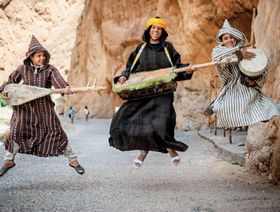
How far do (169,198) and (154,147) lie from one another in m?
0.74

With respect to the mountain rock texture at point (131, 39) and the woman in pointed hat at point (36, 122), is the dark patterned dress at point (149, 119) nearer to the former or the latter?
the woman in pointed hat at point (36, 122)

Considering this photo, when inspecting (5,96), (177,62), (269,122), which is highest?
(177,62)

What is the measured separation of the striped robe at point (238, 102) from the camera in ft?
13.9

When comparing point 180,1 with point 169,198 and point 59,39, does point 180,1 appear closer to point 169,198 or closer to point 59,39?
point 169,198

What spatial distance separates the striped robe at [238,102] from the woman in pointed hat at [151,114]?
1.34 ft

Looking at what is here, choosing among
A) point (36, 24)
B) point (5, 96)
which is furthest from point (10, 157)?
point (36, 24)

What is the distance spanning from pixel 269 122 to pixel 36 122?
9.41 feet

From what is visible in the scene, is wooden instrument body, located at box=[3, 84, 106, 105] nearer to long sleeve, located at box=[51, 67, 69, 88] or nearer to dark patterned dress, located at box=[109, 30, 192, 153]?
long sleeve, located at box=[51, 67, 69, 88]

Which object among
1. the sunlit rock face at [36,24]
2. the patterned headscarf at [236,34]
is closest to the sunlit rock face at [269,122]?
the patterned headscarf at [236,34]

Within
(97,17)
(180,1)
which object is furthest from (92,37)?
(180,1)

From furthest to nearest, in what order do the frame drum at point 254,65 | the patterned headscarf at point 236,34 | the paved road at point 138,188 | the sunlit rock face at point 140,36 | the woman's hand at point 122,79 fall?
the sunlit rock face at point 140,36 → the woman's hand at point 122,79 → the patterned headscarf at point 236,34 → the frame drum at point 254,65 → the paved road at point 138,188

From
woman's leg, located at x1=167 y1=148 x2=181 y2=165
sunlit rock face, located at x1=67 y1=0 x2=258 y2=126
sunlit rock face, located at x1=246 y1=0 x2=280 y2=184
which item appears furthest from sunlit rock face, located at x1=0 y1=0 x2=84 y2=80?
woman's leg, located at x1=167 y1=148 x2=181 y2=165

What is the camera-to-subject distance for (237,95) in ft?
14.6

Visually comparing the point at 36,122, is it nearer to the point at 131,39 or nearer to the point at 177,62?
the point at 177,62
